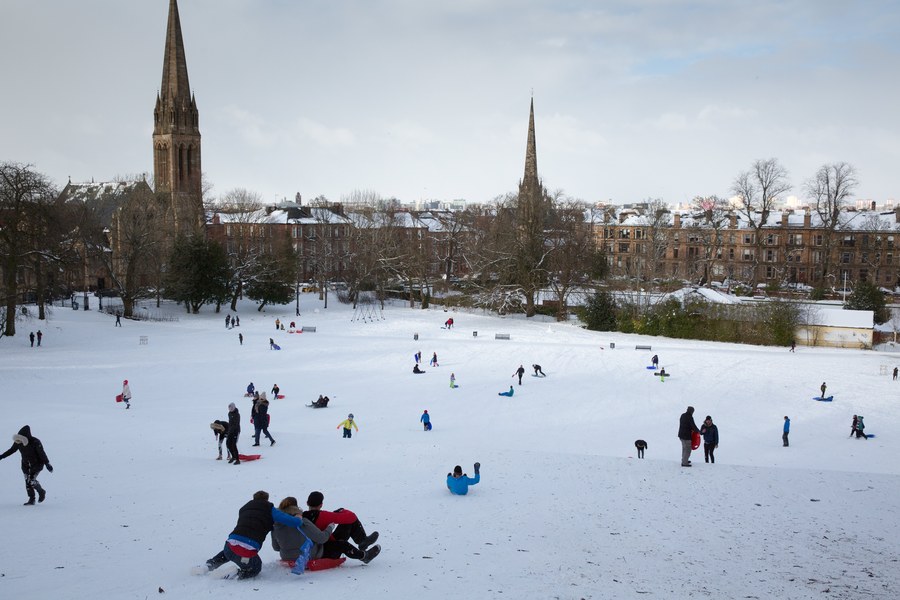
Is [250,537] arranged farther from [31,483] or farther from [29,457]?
[31,483]

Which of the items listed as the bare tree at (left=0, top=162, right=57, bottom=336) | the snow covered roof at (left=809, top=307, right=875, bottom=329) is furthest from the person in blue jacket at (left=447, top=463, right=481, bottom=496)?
the snow covered roof at (left=809, top=307, right=875, bottom=329)

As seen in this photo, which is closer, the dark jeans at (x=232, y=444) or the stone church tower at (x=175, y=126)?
the dark jeans at (x=232, y=444)

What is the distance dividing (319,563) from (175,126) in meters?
87.7

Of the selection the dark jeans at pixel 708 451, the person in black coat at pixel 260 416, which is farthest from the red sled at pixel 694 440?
the person in black coat at pixel 260 416

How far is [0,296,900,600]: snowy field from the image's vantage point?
938 centimetres

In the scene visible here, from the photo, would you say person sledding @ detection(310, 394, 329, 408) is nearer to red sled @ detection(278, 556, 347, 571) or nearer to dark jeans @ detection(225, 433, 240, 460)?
dark jeans @ detection(225, 433, 240, 460)

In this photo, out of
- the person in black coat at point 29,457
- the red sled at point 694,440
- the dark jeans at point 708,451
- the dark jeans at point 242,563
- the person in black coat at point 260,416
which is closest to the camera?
the dark jeans at point 242,563

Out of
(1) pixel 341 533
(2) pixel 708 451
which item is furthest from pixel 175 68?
(1) pixel 341 533

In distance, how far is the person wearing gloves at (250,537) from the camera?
8672 mm

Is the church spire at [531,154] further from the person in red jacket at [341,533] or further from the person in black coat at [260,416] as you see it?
the person in red jacket at [341,533]

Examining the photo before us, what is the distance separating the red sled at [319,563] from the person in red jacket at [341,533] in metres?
0.08

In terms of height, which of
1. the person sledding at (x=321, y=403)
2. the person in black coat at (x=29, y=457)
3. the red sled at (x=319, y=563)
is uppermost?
the person in black coat at (x=29, y=457)

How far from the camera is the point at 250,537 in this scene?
8688 mm

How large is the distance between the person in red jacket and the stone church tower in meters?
81.0
